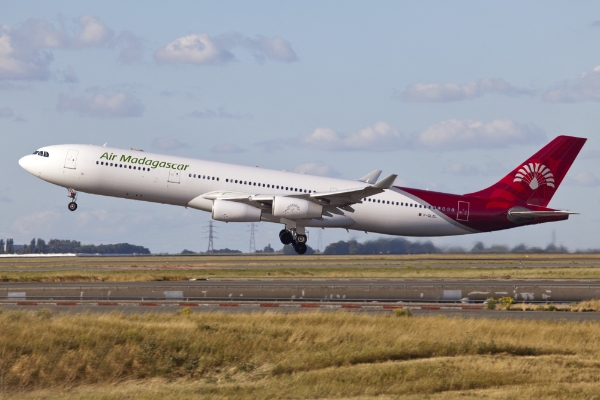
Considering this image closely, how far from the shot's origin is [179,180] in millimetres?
47531

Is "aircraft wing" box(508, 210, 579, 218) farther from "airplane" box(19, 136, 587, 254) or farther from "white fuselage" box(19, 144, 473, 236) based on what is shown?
"white fuselage" box(19, 144, 473, 236)

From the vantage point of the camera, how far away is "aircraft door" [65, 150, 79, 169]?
47419mm

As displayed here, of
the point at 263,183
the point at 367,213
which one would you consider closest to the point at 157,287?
the point at 263,183

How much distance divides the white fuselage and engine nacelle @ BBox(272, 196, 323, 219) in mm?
1319

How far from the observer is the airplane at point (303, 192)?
47.4 meters

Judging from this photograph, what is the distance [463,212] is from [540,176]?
6.04 meters

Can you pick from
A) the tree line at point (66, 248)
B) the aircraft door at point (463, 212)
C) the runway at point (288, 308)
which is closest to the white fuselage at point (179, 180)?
the aircraft door at point (463, 212)

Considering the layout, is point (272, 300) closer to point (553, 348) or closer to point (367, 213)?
point (553, 348)

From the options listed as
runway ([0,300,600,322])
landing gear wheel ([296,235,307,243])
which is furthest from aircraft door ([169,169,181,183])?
runway ([0,300,600,322])

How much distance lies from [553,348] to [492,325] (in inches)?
96.3

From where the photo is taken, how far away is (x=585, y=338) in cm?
1998

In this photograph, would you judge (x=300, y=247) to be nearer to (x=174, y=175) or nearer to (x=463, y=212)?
(x=174, y=175)

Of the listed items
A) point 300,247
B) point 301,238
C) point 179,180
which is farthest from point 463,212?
point 179,180

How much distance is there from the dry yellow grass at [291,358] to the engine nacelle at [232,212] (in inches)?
1024
